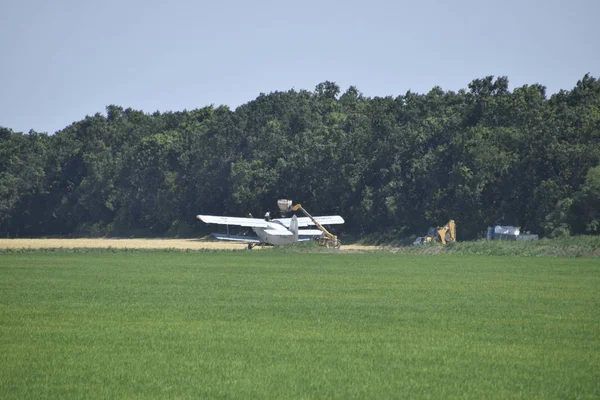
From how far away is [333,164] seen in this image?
3871 inches

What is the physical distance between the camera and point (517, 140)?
80312 mm

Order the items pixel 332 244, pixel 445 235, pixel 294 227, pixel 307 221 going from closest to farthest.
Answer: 1. pixel 294 227
2. pixel 445 235
3. pixel 332 244
4. pixel 307 221

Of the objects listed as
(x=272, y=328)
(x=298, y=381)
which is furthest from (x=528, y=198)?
(x=298, y=381)

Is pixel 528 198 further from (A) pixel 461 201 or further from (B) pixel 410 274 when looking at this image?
(B) pixel 410 274

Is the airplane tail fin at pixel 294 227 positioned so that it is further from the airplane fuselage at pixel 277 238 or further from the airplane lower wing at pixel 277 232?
the airplane lower wing at pixel 277 232

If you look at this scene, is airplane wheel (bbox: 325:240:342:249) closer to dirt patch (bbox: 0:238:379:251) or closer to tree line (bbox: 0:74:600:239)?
dirt patch (bbox: 0:238:379:251)

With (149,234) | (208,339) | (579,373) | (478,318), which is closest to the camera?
(579,373)

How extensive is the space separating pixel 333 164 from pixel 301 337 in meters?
78.0

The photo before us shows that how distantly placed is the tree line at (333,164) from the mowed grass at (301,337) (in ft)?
128

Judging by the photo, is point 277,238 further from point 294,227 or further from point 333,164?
point 333,164

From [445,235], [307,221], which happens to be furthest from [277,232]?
[445,235]

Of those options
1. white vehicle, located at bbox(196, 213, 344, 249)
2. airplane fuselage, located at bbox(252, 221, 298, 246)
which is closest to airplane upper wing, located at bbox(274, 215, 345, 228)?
white vehicle, located at bbox(196, 213, 344, 249)

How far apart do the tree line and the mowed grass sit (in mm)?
39006

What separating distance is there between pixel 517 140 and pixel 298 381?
6744cm
